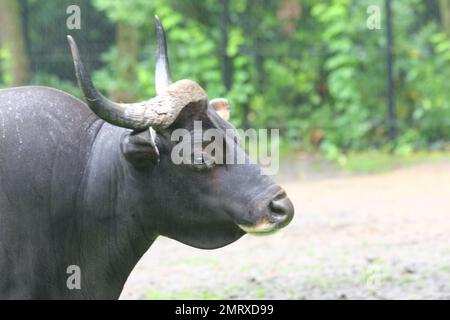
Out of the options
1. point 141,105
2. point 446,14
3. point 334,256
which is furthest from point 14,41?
point 141,105

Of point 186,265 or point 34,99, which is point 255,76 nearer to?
point 186,265

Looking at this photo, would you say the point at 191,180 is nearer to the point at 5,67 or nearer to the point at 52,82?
the point at 52,82

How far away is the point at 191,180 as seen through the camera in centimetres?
452

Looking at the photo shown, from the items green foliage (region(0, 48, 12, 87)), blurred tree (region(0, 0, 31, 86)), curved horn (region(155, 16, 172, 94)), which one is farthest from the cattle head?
green foliage (region(0, 48, 12, 87))

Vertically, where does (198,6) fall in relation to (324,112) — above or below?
above

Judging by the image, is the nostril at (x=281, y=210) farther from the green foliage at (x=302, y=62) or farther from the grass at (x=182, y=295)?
the green foliage at (x=302, y=62)

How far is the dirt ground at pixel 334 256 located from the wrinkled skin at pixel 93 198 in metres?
2.81

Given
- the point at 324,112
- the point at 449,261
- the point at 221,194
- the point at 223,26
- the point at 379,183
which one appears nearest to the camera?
the point at 221,194

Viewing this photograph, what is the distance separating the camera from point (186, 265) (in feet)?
28.8

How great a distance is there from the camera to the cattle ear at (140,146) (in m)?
4.41

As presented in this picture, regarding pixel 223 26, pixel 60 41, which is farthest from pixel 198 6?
pixel 60 41

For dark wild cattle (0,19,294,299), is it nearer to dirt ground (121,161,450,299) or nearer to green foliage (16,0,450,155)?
dirt ground (121,161,450,299)

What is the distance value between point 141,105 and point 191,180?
1.38 feet

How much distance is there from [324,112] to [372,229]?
5484 mm
